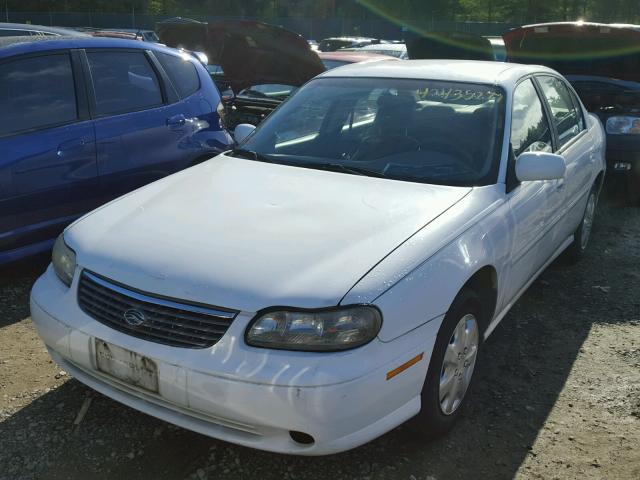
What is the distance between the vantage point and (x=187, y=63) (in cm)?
557

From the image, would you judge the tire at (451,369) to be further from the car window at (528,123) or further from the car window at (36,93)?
the car window at (36,93)

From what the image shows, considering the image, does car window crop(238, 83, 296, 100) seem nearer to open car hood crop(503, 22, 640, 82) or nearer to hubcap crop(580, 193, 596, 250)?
open car hood crop(503, 22, 640, 82)

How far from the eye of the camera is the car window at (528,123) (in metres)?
3.66

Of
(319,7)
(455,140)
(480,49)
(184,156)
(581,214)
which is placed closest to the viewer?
(455,140)

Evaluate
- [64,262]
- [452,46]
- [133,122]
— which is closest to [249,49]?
[452,46]

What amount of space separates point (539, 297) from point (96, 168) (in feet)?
10.6

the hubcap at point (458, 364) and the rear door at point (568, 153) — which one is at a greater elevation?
the rear door at point (568, 153)

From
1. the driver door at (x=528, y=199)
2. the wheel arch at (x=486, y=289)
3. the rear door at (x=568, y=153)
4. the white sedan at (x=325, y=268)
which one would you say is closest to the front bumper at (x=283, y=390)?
the white sedan at (x=325, y=268)

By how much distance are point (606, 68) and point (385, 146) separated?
16.8 ft

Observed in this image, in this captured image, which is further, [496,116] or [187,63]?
[187,63]

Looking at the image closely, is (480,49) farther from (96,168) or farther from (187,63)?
(96,168)

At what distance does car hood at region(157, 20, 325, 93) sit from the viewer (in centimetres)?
725

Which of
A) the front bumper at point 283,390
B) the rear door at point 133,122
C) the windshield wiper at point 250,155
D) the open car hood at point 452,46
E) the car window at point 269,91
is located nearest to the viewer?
the front bumper at point 283,390

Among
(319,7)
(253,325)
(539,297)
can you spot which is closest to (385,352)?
(253,325)
